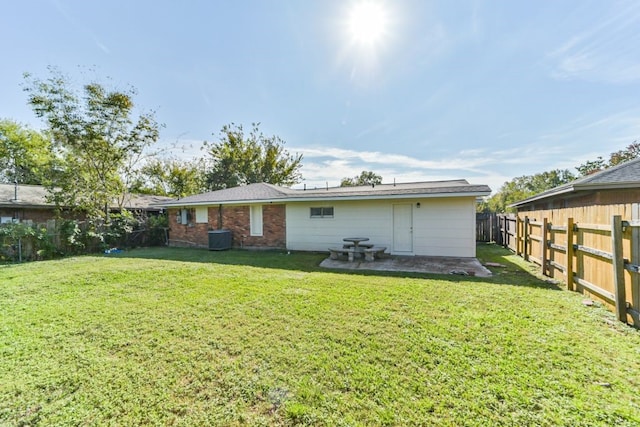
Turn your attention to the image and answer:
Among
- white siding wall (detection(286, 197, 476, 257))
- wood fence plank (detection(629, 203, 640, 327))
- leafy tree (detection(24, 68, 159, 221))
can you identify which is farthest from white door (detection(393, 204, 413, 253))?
leafy tree (detection(24, 68, 159, 221))

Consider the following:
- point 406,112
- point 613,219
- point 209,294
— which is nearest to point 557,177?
point 406,112

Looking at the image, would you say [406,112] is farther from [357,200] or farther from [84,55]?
[84,55]

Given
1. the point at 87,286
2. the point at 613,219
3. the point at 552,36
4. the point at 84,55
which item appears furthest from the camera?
the point at 84,55

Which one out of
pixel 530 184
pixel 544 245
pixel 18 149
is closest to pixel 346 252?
pixel 544 245

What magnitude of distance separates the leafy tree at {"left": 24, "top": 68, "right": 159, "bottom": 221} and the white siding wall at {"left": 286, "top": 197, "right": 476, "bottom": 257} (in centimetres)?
1018

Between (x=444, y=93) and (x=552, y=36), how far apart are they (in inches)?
143

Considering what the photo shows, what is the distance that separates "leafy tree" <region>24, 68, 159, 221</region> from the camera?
12.0m

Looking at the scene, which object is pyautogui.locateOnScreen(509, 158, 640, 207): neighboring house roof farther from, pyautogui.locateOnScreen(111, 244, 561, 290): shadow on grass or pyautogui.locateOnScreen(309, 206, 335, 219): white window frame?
pyautogui.locateOnScreen(309, 206, 335, 219): white window frame

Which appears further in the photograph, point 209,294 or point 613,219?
point 209,294

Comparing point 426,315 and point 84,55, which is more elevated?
point 84,55

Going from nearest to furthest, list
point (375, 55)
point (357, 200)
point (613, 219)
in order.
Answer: point (613, 219)
point (375, 55)
point (357, 200)

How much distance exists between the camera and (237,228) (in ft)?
42.1

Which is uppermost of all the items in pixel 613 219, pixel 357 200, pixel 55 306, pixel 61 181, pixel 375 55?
pixel 375 55

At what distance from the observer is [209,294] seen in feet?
17.6
